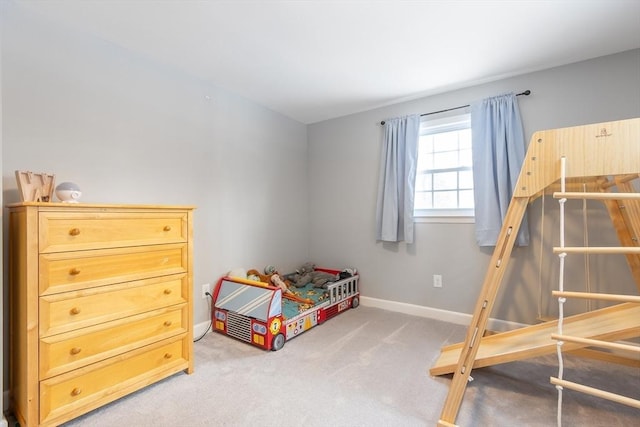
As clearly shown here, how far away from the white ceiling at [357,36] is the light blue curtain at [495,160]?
1.06 feet

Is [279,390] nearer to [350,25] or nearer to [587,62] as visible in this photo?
[350,25]

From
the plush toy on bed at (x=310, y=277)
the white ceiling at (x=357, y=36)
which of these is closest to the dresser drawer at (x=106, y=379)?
the plush toy on bed at (x=310, y=277)

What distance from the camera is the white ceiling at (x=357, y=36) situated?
5.76ft

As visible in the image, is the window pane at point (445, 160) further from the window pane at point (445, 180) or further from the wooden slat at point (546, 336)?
the wooden slat at point (546, 336)

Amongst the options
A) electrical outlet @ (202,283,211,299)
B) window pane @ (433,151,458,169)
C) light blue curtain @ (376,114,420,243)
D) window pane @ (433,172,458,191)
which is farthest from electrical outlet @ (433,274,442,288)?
electrical outlet @ (202,283,211,299)

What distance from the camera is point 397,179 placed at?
3.12 meters

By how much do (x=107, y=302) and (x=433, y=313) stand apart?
280 centimetres

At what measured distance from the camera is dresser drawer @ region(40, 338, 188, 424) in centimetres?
144

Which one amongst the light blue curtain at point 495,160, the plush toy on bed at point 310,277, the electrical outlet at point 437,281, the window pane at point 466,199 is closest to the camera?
the light blue curtain at point 495,160

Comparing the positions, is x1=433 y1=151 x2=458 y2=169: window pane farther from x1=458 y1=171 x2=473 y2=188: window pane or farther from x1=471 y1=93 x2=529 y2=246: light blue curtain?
x1=471 y1=93 x2=529 y2=246: light blue curtain

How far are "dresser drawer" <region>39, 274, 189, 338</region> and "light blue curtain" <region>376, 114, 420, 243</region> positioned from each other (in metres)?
2.08

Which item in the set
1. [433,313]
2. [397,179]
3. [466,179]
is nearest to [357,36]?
[397,179]

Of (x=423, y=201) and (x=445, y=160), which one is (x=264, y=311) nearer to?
(x=423, y=201)

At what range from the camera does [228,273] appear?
9.36 feet
